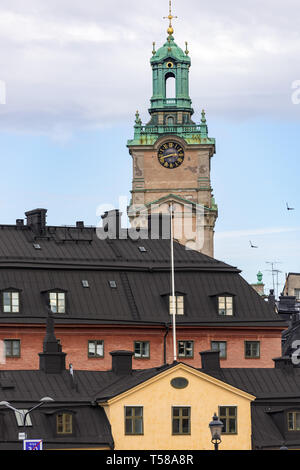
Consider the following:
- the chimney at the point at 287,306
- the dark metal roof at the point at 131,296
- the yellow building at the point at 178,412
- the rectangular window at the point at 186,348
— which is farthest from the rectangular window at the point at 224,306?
the chimney at the point at 287,306

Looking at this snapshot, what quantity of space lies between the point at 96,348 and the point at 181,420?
1629 cm

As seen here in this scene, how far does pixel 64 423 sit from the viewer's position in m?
54.2

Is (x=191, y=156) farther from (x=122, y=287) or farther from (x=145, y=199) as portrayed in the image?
(x=122, y=287)

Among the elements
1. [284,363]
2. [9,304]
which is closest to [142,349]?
[9,304]

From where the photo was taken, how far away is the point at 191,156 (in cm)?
16912

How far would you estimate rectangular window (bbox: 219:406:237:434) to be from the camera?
5691 cm

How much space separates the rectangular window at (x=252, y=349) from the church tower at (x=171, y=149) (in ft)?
292

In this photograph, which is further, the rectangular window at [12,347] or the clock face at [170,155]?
the clock face at [170,155]

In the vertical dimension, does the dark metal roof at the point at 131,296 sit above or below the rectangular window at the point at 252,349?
above

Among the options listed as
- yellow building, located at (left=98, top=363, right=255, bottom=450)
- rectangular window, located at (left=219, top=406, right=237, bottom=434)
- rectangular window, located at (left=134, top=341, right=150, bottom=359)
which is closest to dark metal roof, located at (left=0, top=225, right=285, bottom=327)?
rectangular window, located at (left=134, top=341, right=150, bottom=359)

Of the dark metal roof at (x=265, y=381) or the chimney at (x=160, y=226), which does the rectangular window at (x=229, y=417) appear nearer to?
the dark metal roof at (x=265, y=381)

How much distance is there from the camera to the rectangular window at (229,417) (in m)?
56.9

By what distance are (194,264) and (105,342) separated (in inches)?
358
